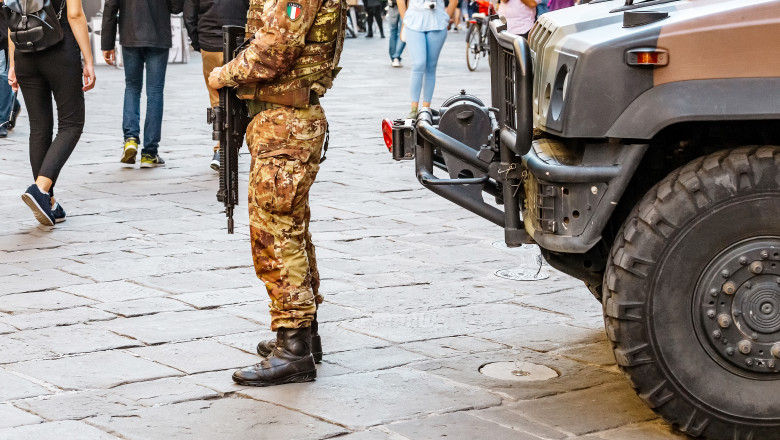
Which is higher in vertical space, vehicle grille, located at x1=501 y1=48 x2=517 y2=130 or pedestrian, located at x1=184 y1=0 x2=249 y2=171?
vehicle grille, located at x1=501 y1=48 x2=517 y2=130

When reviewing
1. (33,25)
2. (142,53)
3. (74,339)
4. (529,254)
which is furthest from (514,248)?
(142,53)

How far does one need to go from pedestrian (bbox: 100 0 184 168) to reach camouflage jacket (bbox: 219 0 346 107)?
5346 millimetres

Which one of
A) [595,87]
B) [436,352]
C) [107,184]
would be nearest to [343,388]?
[436,352]

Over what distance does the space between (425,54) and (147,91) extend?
3278 mm

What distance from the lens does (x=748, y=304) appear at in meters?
4.00

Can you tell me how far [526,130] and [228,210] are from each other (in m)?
1.33

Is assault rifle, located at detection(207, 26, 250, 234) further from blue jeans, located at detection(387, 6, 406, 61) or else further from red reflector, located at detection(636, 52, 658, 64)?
blue jeans, located at detection(387, 6, 406, 61)

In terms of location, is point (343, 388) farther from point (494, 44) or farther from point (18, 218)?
point (18, 218)

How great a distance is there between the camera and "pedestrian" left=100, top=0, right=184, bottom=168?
9.86 metres

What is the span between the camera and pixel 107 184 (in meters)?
9.40

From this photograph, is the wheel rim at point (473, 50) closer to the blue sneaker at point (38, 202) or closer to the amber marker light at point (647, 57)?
the blue sneaker at point (38, 202)

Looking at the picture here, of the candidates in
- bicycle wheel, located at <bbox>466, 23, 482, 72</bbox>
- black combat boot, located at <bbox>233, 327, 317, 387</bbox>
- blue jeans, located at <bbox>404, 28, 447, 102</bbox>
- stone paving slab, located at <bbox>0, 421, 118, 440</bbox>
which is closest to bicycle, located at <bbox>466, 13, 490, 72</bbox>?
bicycle wheel, located at <bbox>466, 23, 482, 72</bbox>

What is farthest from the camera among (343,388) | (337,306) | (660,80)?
(337,306)

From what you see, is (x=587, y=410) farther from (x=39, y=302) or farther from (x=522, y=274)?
(x=39, y=302)
